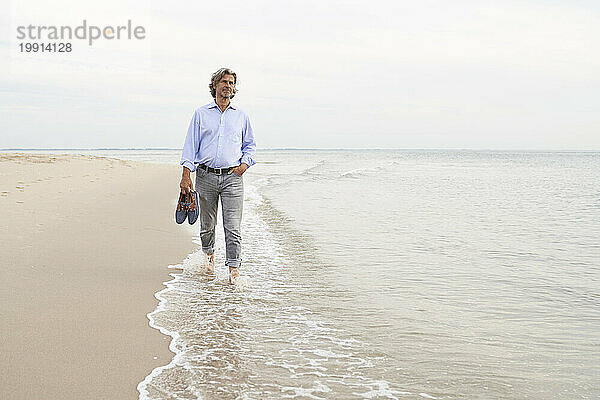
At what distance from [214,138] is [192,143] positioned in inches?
8.9

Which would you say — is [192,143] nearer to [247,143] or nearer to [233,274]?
[247,143]

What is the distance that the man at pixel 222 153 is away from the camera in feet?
17.7

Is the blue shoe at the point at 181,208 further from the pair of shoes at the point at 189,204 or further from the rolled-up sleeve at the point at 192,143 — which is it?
the rolled-up sleeve at the point at 192,143

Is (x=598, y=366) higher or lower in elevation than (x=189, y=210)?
lower

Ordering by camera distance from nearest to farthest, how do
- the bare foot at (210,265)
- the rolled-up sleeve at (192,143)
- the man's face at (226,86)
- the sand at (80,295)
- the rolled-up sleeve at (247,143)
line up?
the sand at (80,295), the man's face at (226,86), the rolled-up sleeve at (192,143), the rolled-up sleeve at (247,143), the bare foot at (210,265)

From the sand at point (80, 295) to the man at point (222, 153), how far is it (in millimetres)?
872

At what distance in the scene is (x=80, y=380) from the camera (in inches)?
122

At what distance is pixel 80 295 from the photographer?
481 cm

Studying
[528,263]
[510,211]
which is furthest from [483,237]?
[510,211]

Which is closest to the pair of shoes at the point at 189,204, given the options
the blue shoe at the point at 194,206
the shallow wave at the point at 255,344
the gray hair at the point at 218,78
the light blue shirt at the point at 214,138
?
the blue shoe at the point at 194,206

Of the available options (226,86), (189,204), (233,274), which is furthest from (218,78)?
(233,274)

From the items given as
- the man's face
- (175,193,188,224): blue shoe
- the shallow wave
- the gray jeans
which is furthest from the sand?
the man's face

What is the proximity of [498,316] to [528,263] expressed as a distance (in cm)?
257

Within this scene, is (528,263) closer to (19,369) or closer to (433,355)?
(433,355)
